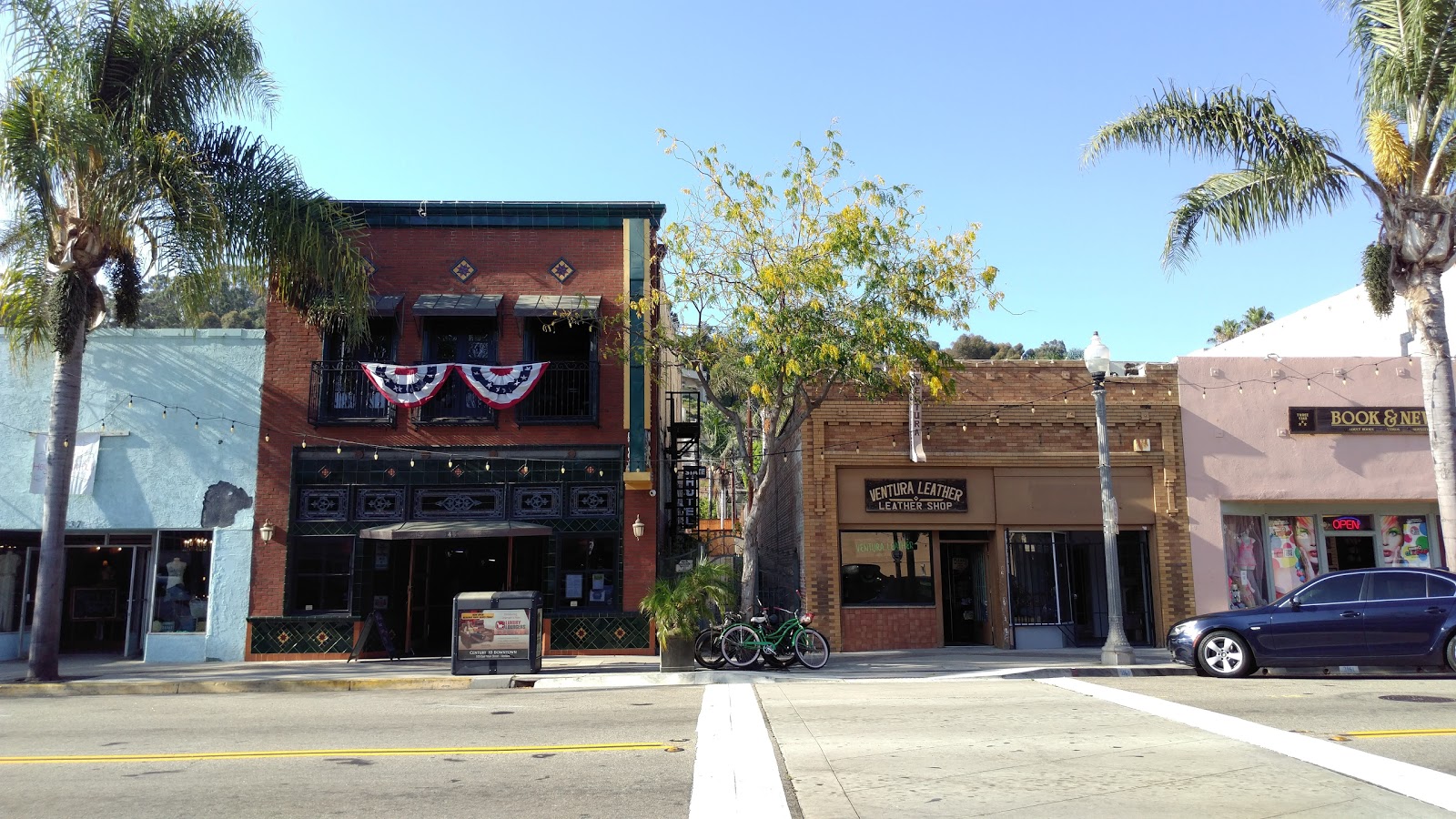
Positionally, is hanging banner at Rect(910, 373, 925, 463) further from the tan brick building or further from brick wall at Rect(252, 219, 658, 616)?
brick wall at Rect(252, 219, 658, 616)

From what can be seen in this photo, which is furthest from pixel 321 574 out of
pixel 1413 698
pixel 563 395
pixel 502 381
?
pixel 1413 698

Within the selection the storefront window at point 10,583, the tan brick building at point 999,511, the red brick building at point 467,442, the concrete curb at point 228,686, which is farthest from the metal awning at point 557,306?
the storefront window at point 10,583

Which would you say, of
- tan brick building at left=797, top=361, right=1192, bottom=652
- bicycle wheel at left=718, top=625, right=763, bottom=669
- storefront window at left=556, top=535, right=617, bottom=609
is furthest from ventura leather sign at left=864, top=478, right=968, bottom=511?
storefront window at left=556, top=535, right=617, bottom=609

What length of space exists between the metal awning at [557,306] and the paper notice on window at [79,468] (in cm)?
815

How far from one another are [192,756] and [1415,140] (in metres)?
17.3

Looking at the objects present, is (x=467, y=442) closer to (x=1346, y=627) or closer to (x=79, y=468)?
(x=79, y=468)

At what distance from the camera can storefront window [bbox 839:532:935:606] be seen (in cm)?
1864

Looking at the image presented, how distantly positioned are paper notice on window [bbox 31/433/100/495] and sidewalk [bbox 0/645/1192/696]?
10.4ft

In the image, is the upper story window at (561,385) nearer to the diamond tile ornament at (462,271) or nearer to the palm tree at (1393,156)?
the diamond tile ornament at (462,271)

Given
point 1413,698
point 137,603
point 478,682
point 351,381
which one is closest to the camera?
point 1413,698

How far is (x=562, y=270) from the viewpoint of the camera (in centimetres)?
1931

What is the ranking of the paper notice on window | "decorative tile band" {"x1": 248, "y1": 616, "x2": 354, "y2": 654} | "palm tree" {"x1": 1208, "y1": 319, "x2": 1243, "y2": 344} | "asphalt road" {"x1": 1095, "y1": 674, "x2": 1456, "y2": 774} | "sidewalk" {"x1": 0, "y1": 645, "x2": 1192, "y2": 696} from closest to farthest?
"asphalt road" {"x1": 1095, "y1": 674, "x2": 1456, "y2": 774} → "sidewalk" {"x1": 0, "y1": 645, "x2": 1192, "y2": 696} → "decorative tile band" {"x1": 248, "y1": 616, "x2": 354, "y2": 654} → the paper notice on window → "palm tree" {"x1": 1208, "y1": 319, "x2": 1243, "y2": 344}

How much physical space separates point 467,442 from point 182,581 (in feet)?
19.1

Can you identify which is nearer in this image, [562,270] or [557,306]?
[557,306]
